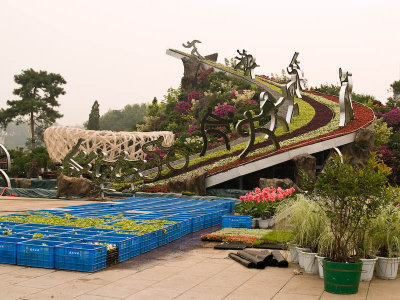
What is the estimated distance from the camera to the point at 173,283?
24.8 feet

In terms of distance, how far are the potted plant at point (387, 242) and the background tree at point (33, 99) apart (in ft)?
148

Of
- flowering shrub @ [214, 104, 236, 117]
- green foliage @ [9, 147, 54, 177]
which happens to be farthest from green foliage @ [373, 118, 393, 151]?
green foliage @ [9, 147, 54, 177]

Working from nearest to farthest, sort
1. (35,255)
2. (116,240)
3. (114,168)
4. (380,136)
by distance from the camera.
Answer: (35,255)
(116,240)
(114,168)
(380,136)

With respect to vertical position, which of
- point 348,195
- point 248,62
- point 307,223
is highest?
point 248,62

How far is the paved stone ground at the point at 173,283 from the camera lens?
689 cm

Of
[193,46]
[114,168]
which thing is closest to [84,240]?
[114,168]

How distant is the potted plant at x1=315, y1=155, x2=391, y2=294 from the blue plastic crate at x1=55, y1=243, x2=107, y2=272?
3.77 m

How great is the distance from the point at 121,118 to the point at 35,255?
264 feet

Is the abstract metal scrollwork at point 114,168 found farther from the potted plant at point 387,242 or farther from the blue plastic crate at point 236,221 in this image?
the potted plant at point 387,242

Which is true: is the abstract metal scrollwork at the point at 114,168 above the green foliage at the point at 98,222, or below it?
above

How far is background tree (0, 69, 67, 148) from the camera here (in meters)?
48.8

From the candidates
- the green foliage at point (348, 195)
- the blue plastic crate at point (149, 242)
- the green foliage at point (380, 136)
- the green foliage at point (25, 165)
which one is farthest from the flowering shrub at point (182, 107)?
the green foliage at point (348, 195)

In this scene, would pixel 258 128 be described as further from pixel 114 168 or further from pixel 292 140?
pixel 114 168

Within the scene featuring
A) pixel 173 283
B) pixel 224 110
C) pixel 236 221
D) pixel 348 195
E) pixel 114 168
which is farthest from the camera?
pixel 224 110
